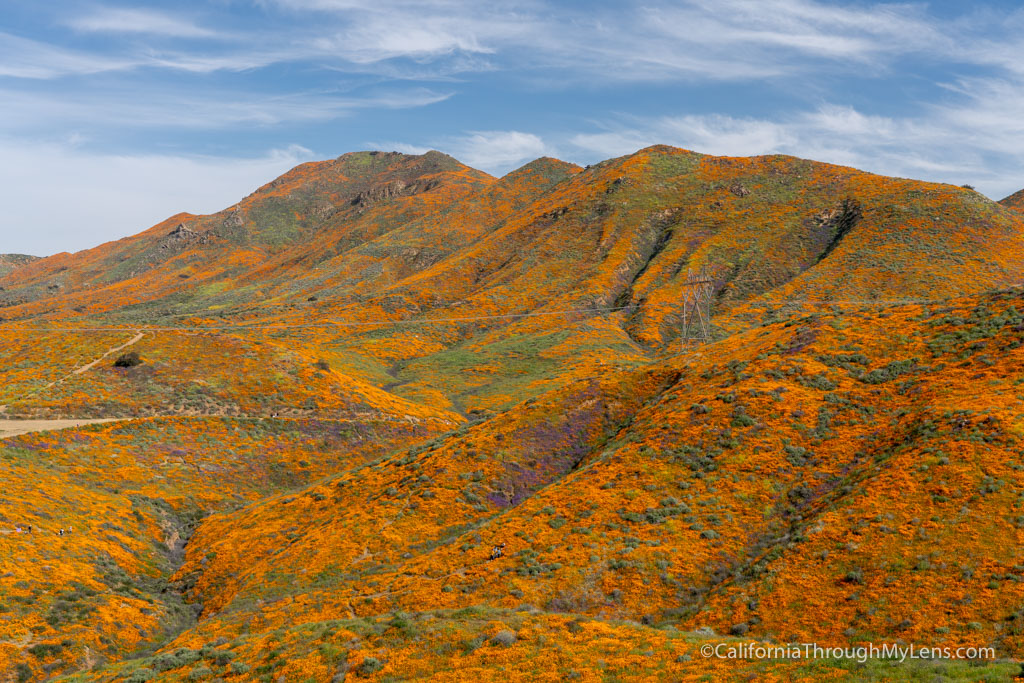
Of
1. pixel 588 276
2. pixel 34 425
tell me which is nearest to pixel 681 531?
pixel 34 425

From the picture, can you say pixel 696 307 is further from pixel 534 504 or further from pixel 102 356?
pixel 102 356

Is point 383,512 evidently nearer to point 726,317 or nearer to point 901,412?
point 901,412

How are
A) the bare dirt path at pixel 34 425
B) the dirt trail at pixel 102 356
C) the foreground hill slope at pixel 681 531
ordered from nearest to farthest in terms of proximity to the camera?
1. the foreground hill slope at pixel 681 531
2. the bare dirt path at pixel 34 425
3. the dirt trail at pixel 102 356

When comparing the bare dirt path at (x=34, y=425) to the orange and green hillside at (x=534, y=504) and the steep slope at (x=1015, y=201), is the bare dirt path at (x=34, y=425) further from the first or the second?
the steep slope at (x=1015, y=201)

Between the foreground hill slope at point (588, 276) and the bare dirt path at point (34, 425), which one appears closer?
the bare dirt path at point (34, 425)

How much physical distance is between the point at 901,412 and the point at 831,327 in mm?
11243

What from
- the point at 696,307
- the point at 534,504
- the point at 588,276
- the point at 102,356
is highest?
the point at 588,276

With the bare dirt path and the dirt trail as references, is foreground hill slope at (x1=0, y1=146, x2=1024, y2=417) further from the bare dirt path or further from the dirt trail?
the bare dirt path

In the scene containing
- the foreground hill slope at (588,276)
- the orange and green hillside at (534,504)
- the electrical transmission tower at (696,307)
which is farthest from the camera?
the foreground hill slope at (588,276)

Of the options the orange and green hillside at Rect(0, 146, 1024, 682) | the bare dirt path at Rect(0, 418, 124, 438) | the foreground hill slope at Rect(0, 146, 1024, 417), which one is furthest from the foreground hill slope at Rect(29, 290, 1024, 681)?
→ the foreground hill slope at Rect(0, 146, 1024, 417)

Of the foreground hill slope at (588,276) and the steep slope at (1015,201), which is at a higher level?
the steep slope at (1015,201)

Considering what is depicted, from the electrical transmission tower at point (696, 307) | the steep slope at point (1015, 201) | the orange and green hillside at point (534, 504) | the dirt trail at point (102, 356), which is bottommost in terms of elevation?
the orange and green hillside at point (534, 504)

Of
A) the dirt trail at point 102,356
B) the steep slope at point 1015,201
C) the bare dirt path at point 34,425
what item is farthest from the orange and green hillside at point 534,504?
the steep slope at point 1015,201

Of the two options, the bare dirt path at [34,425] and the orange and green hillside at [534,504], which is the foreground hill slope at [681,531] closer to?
the orange and green hillside at [534,504]
